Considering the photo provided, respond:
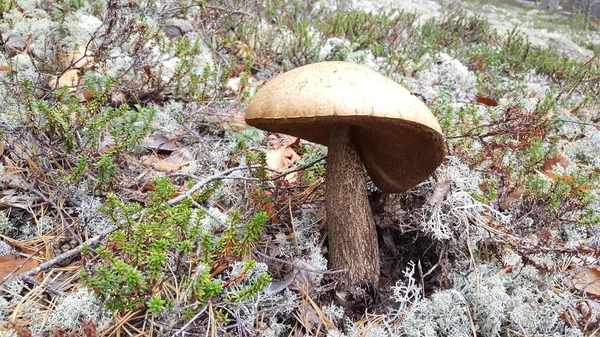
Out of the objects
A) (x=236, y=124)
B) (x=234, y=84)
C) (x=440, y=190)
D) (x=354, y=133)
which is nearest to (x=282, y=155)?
(x=236, y=124)

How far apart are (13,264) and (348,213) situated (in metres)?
1.52

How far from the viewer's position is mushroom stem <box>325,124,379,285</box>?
6.16 feet

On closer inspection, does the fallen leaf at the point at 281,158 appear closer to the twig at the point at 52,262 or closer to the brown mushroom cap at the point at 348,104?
the brown mushroom cap at the point at 348,104

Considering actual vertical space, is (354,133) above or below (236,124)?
above

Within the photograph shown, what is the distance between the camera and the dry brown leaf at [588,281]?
1.99m

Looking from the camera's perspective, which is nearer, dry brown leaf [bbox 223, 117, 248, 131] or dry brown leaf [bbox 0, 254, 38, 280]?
dry brown leaf [bbox 0, 254, 38, 280]

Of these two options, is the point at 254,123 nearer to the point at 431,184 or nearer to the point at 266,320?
the point at 266,320

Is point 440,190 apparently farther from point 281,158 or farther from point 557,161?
point 557,161

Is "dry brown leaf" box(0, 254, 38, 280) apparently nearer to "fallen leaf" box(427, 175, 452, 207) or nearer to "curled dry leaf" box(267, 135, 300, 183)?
"curled dry leaf" box(267, 135, 300, 183)

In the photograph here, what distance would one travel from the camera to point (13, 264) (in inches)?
67.2

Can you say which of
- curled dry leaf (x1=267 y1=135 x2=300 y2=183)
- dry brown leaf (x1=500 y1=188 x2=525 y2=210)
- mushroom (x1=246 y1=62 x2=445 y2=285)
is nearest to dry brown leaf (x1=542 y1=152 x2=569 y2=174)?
dry brown leaf (x1=500 y1=188 x2=525 y2=210)

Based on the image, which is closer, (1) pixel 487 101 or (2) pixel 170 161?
(2) pixel 170 161

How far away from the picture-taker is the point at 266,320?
167 centimetres

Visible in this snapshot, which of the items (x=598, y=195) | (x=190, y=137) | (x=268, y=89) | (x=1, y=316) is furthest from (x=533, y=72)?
(x=1, y=316)
